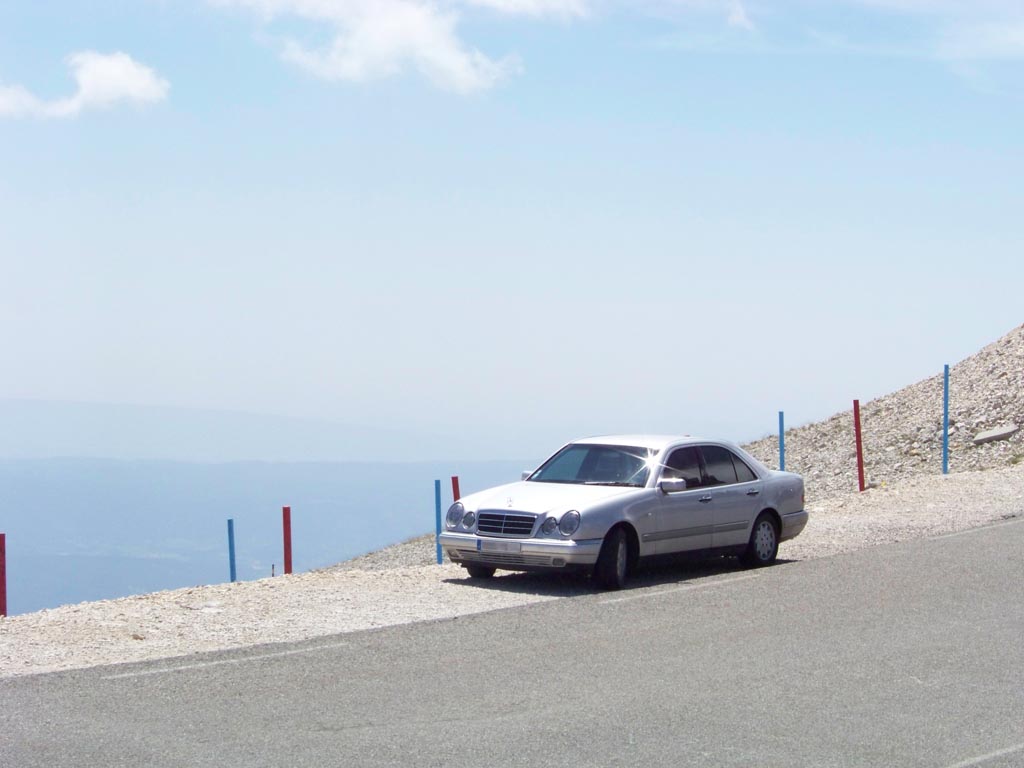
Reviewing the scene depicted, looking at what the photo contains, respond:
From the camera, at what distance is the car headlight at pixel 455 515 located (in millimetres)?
13273

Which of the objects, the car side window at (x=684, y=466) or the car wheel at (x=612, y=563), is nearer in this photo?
the car wheel at (x=612, y=563)

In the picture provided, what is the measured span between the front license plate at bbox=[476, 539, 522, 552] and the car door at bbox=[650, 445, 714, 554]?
5.15 ft

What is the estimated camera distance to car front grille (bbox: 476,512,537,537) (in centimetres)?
1274

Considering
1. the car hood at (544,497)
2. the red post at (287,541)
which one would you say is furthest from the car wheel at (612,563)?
the red post at (287,541)

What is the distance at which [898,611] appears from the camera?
10945 mm

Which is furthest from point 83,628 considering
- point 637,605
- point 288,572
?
point 288,572

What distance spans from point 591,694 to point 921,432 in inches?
937

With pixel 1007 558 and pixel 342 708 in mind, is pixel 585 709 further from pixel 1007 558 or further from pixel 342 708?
pixel 1007 558

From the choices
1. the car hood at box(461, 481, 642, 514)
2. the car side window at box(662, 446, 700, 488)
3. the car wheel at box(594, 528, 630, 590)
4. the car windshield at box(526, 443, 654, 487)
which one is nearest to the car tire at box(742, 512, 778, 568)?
the car side window at box(662, 446, 700, 488)

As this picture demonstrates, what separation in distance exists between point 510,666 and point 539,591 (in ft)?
12.9

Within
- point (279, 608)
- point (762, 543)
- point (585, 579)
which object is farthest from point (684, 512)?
point (279, 608)

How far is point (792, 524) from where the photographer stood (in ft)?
50.3

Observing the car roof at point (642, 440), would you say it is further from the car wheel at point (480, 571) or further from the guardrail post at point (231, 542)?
the guardrail post at point (231, 542)

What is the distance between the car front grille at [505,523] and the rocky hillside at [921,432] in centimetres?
1458
